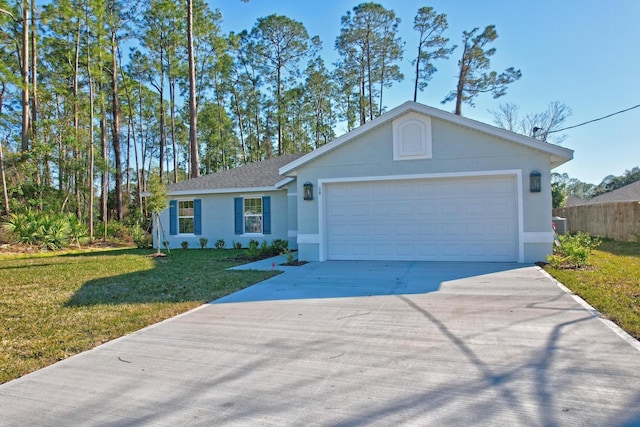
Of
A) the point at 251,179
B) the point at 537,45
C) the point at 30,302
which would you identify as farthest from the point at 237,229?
the point at 537,45

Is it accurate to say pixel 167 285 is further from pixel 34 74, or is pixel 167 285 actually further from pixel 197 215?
pixel 34 74

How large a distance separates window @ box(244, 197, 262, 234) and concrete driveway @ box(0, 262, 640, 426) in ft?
→ 28.8

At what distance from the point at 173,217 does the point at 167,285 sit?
8701mm

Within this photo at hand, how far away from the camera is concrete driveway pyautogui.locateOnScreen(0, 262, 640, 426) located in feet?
8.39

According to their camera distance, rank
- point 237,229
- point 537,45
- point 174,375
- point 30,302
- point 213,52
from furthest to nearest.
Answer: point 213,52 → point 537,45 → point 237,229 → point 30,302 → point 174,375

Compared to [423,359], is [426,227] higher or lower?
higher

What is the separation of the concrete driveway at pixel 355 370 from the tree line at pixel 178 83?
51.6 feet

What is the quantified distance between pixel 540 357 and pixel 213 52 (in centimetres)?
2677

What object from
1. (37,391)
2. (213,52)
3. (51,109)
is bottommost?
(37,391)

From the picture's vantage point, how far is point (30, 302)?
238 inches

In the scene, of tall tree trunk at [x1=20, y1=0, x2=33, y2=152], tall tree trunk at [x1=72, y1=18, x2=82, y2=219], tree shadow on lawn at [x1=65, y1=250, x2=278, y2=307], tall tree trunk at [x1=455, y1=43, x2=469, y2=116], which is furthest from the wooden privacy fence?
tall tree trunk at [x1=20, y1=0, x2=33, y2=152]

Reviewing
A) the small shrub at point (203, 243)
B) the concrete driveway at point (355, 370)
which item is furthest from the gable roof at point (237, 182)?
the concrete driveway at point (355, 370)

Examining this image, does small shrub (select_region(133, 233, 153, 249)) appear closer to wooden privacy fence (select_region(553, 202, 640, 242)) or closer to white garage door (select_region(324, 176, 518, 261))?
white garage door (select_region(324, 176, 518, 261))

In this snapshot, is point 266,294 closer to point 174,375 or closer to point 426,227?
point 174,375
